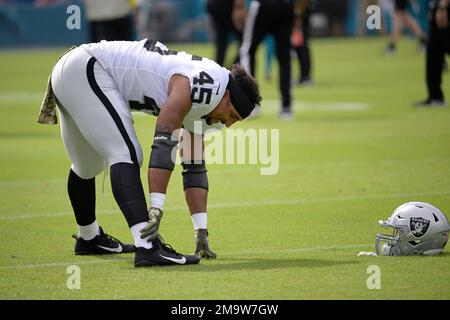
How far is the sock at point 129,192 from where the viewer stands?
6.65 meters

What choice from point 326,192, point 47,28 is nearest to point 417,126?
point 326,192

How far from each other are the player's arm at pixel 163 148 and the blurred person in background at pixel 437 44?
30.8ft

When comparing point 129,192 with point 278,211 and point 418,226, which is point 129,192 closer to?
point 418,226

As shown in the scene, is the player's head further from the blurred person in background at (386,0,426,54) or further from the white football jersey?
the blurred person in background at (386,0,426,54)

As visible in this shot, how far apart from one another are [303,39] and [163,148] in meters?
14.5

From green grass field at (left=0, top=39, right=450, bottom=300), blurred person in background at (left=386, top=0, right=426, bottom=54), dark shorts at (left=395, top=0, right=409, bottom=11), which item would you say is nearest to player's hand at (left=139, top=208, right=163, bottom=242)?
green grass field at (left=0, top=39, right=450, bottom=300)

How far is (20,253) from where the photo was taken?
7445 mm

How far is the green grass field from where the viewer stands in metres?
6.21

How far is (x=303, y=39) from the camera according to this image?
20.8 metres

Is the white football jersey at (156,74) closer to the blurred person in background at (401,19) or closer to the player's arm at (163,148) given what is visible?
the player's arm at (163,148)

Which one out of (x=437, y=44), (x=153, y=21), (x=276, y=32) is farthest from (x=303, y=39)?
(x=153, y=21)

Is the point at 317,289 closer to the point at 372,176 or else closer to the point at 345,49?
the point at 372,176

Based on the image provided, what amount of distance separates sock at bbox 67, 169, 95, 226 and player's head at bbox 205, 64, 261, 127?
3.72 feet

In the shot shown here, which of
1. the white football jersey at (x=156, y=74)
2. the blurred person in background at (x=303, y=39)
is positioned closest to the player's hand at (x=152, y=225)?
the white football jersey at (x=156, y=74)
